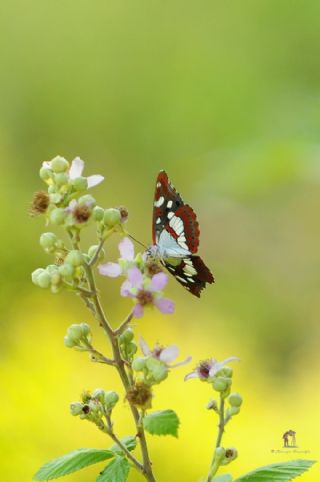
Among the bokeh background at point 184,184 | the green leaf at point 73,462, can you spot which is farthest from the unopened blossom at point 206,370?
the bokeh background at point 184,184

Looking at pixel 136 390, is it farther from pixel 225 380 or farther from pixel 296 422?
pixel 296 422

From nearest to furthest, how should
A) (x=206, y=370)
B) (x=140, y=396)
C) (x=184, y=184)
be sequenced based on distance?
(x=140, y=396) < (x=206, y=370) < (x=184, y=184)

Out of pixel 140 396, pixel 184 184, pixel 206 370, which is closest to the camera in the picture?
pixel 140 396

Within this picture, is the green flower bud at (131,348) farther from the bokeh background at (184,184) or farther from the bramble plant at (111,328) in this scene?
the bokeh background at (184,184)

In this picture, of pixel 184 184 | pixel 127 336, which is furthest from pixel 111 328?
pixel 184 184

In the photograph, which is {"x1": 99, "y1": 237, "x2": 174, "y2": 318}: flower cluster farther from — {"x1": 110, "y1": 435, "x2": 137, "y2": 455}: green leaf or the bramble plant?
{"x1": 110, "y1": 435, "x2": 137, "y2": 455}: green leaf

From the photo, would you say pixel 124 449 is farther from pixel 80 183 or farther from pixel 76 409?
pixel 80 183
